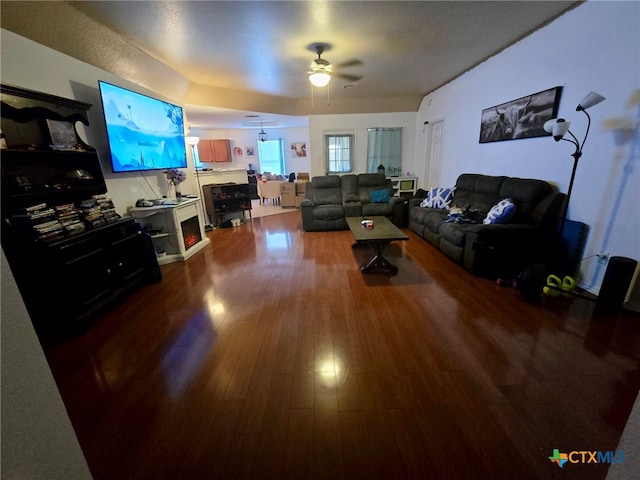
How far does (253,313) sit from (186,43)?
3.07 m

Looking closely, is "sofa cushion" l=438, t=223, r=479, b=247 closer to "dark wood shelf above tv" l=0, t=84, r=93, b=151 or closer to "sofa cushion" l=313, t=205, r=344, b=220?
"sofa cushion" l=313, t=205, r=344, b=220

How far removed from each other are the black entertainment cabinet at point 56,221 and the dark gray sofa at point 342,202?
2.84 meters

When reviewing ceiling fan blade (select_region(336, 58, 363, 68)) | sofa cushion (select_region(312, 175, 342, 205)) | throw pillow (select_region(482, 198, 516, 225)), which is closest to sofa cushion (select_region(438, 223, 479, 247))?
throw pillow (select_region(482, 198, 516, 225))

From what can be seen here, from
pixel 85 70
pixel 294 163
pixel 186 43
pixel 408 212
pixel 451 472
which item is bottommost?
pixel 451 472

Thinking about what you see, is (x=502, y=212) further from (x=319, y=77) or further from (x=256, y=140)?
(x=256, y=140)

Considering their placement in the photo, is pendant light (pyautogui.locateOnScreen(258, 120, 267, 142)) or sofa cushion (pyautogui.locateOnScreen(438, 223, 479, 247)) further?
pendant light (pyautogui.locateOnScreen(258, 120, 267, 142))

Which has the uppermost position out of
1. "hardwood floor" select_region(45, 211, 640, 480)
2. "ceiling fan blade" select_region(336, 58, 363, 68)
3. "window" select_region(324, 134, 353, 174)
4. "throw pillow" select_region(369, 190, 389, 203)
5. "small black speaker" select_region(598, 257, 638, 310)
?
"ceiling fan blade" select_region(336, 58, 363, 68)

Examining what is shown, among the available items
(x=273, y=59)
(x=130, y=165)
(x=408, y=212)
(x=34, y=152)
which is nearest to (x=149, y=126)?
(x=130, y=165)

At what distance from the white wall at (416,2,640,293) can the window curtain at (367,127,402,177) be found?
2982 mm

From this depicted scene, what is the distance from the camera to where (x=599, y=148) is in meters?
2.37

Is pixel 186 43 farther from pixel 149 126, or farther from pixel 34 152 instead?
pixel 34 152

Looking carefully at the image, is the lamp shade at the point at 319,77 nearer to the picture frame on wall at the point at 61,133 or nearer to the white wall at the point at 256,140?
the picture frame on wall at the point at 61,133

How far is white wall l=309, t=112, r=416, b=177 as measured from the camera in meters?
6.32

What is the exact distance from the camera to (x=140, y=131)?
10.5ft
